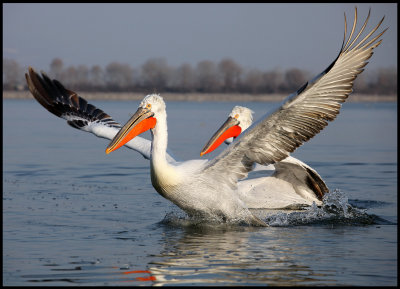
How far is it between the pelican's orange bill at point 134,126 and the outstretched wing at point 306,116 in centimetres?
77

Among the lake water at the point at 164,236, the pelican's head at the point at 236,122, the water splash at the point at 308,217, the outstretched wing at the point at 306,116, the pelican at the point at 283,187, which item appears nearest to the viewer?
the lake water at the point at 164,236

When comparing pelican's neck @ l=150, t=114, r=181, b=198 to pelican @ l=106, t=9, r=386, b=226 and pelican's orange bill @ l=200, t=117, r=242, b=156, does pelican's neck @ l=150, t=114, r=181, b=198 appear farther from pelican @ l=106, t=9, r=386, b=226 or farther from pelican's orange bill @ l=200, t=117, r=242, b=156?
pelican's orange bill @ l=200, t=117, r=242, b=156

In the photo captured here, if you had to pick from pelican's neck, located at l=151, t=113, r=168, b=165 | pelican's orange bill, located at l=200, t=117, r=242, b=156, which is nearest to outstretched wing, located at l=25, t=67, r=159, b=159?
pelican's orange bill, located at l=200, t=117, r=242, b=156

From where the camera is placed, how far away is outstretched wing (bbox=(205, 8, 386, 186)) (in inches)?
243

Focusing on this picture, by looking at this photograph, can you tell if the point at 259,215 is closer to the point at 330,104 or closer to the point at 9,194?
the point at 330,104

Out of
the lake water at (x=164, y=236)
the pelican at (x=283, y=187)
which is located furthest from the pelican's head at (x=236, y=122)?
the lake water at (x=164, y=236)

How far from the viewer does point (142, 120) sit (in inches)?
261

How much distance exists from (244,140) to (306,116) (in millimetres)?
631

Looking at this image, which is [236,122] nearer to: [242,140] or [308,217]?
[308,217]

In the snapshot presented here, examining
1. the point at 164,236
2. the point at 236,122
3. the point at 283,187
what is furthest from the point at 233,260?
the point at 236,122

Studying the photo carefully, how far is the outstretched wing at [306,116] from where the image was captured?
6.18 m

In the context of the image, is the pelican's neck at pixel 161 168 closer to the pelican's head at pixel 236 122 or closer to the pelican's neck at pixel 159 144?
the pelican's neck at pixel 159 144

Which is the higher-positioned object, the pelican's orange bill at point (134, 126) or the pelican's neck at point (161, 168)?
the pelican's orange bill at point (134, 126)

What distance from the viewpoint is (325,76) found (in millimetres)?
6137
